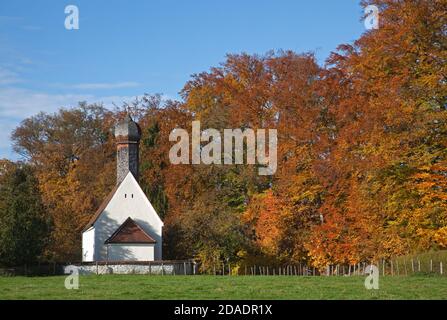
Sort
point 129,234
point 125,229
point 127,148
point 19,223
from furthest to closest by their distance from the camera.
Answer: point 127,148
point 125,229
point 129,234
point 19,223

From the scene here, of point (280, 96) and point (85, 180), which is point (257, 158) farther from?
point (85, 180)

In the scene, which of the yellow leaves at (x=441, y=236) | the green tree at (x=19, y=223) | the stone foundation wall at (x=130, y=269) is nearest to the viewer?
the yellow leaves at (x=441, y=236)

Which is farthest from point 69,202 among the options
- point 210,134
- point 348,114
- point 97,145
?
point 348,114

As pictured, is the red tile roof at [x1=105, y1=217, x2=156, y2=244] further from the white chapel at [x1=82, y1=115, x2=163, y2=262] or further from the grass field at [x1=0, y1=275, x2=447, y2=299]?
the grass field at [x1=0, y1=275, x2=447, y2=299]

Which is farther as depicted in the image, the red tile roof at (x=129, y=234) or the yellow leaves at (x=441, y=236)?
the red tile roof at (x=129, y=234)

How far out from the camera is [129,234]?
5062 cm

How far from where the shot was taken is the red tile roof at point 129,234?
5012 centimetres

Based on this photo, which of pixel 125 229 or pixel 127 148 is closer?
pixel 125 229

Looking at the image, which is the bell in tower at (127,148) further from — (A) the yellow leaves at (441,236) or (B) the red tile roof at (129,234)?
(A) the yellow leaves at (441,236)

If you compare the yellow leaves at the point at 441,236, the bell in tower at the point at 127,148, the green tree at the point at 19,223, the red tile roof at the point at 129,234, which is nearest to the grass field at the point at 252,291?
the yellow leaves at the point at 441,236

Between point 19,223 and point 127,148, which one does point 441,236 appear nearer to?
point 19,223

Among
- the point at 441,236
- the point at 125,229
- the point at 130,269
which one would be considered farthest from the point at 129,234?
the point at 441,236

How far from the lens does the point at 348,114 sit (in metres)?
41.3
